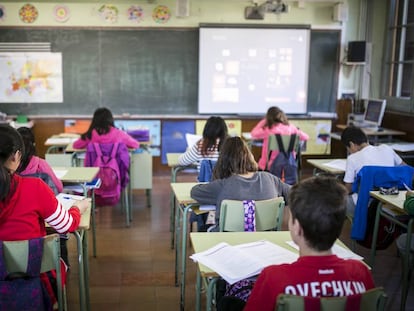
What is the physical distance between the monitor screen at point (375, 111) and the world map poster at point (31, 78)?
414 cm

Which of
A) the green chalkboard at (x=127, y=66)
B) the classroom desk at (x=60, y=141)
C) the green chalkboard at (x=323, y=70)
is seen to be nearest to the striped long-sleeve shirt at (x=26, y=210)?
the classroom desk at (x=60, y=141)

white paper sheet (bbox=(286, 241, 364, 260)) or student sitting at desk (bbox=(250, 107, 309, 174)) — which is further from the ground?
student sitting at desk (bbox=(250, 107, 309, 174))

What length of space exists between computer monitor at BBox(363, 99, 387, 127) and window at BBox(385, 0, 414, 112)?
0.38 metres

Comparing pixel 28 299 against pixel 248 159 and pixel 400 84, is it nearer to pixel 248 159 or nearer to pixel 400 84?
pixel 248 159

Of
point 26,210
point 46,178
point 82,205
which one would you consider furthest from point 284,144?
point 26,210

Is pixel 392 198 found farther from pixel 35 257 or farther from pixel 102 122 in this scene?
pixel 102 122

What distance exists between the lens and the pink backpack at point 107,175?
15.2 feet

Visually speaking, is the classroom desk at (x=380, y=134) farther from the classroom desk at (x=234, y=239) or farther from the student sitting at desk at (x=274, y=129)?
the classroom desk at (x=234, y=239)

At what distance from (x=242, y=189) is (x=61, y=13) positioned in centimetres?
485

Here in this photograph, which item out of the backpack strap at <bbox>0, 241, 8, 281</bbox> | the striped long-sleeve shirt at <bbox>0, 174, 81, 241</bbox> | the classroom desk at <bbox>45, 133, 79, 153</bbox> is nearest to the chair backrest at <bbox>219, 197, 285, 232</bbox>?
the striped long-sleeve shirt at <bbox>0, 174, 81, 241</bbox>

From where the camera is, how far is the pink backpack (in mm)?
4629

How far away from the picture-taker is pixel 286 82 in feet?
23.3

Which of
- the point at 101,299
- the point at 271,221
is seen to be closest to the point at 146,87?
the point at 101,299

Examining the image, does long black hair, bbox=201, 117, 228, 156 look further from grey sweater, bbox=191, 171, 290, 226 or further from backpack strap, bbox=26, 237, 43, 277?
backpack strap, bbox=26, 237, 43, 277
